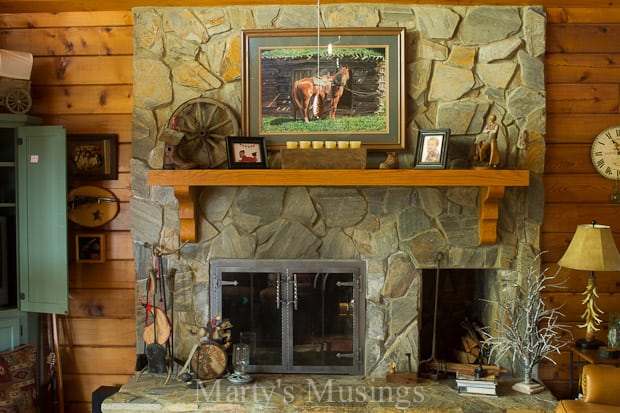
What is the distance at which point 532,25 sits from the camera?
3.45 metres

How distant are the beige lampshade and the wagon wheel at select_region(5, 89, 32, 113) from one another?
9.86 feet

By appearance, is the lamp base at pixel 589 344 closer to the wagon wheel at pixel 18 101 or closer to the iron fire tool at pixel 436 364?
the iron fire tool at pixel 436 364

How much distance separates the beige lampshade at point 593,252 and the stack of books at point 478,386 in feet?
2.37

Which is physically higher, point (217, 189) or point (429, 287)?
point (217, 189)

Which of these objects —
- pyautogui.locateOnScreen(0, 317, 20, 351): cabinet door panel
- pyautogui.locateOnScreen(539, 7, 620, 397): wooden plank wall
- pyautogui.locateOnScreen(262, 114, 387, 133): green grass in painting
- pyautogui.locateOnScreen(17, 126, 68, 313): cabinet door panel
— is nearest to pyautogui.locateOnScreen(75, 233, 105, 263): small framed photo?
pyautogui.locateOnScreen(17, 126, 68, 313): cabinet door panel

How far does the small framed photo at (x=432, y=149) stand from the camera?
333cm

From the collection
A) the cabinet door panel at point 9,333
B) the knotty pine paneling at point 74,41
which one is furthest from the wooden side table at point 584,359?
the cabinet door panel at point 9,333

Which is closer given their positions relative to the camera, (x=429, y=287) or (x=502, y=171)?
(x=502, y=171)

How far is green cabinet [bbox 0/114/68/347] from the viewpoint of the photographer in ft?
11.3

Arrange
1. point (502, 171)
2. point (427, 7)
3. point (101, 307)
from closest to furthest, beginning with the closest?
1. point (502, 171)
2. point (427, 7)
3. point (101, 307)

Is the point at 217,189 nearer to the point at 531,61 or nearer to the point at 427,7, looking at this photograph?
the point at 427,7

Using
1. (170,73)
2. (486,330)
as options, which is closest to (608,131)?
(486,330)

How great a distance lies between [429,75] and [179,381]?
2.15 meters

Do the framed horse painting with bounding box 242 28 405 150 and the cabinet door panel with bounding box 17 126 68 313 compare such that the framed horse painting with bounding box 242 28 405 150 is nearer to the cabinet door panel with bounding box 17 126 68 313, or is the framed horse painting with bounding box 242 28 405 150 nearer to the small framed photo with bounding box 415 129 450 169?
the small framed photo with bounding box 415 129 450 169
